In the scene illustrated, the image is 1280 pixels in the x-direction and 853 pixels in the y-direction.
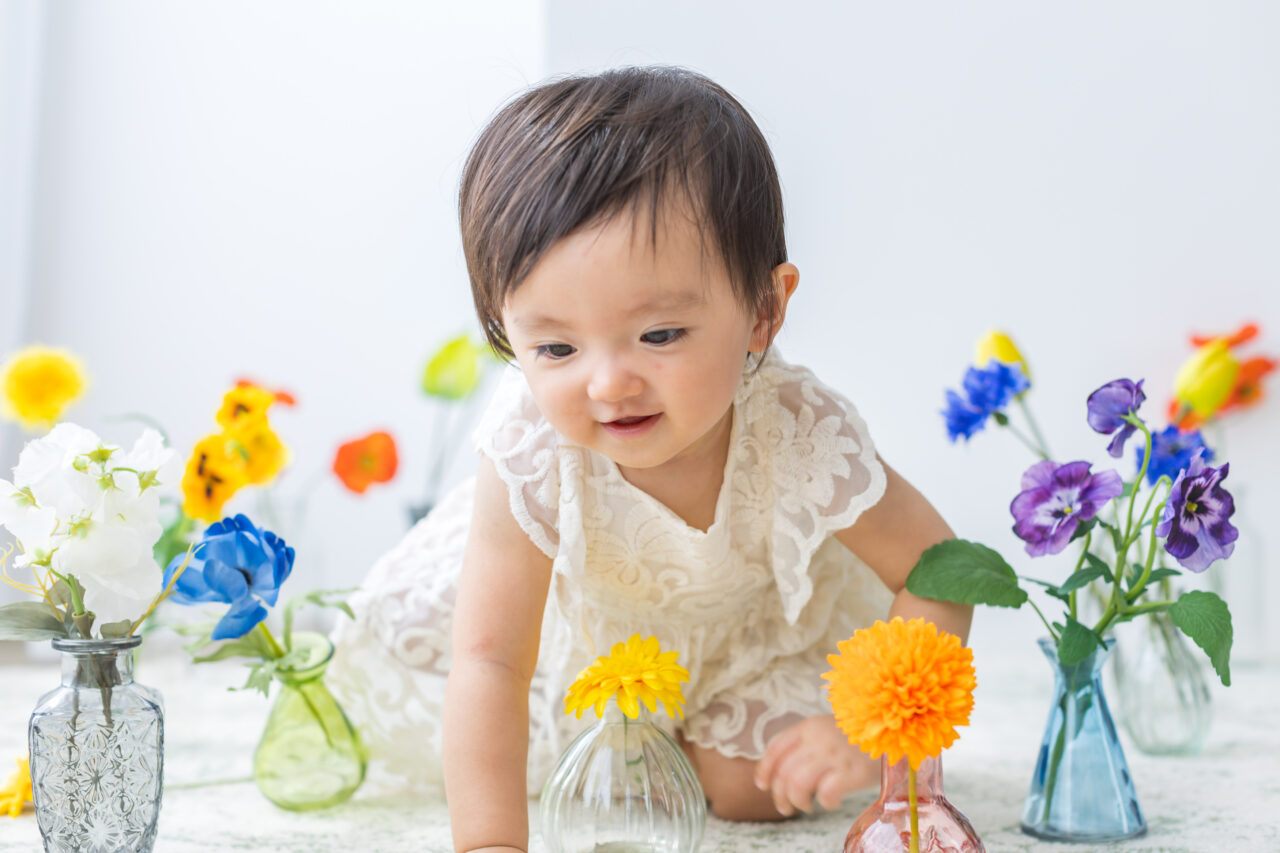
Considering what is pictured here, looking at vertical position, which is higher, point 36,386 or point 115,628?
point 36,386

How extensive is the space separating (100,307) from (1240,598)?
1655mm

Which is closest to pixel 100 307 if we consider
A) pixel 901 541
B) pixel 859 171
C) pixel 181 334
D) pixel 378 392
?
pixel 181 334

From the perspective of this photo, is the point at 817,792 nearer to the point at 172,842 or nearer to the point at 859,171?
the point at 172,842

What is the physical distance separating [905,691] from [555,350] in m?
0.30

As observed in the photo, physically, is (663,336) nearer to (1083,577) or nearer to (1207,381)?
(1083,577)

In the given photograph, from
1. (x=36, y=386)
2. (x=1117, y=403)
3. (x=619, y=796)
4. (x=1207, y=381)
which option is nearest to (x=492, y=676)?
(x=619, y=796)

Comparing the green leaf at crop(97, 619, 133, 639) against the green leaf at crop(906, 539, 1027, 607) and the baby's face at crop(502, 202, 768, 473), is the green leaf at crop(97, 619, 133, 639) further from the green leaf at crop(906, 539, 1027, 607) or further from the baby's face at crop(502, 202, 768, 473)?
the green leaf at crop(906, 539, 1027, 607)

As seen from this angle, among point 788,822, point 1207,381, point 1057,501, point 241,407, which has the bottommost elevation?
point 788,822

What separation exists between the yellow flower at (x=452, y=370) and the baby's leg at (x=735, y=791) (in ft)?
2.26

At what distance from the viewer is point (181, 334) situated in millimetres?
1833

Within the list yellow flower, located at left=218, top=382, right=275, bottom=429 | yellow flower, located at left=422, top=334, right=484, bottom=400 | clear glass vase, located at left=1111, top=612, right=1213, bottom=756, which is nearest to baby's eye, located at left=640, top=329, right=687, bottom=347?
yellow flower, located at left=218, top=382, right=275, bottom=429

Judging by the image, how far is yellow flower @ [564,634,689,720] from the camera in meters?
0.70

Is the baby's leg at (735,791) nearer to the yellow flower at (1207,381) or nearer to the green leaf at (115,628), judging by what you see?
the green leaf at (115,628)

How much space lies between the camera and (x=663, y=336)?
2.39 ft
